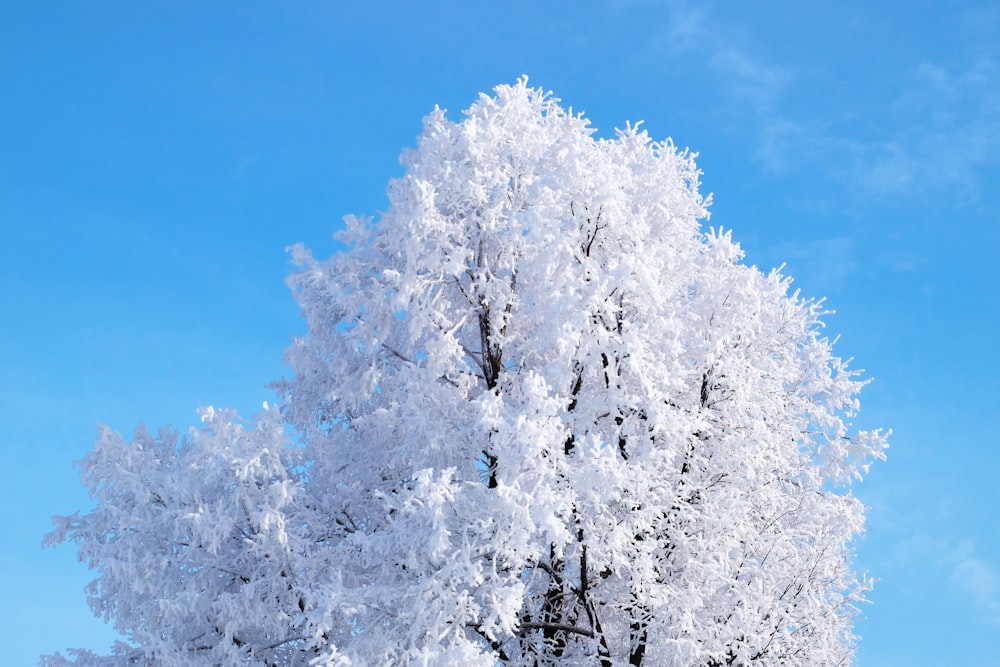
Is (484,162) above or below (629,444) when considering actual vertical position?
above

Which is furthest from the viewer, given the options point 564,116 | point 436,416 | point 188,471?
point 564,116

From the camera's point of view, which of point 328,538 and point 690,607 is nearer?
point 690,607

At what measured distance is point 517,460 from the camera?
502 inches

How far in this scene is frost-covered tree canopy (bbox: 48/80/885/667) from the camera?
43.0ft

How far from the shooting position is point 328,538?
50.6 ft

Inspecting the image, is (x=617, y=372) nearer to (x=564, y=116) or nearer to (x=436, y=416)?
(x=436, y=416)

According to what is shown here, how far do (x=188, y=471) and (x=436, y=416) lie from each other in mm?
3687

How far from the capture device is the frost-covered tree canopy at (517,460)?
1309cm

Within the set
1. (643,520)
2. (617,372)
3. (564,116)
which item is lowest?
(643,520)

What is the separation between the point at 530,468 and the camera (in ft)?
42.1

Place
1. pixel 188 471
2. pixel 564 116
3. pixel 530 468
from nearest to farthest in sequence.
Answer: pixel 530 468, pixel 188 471, pixel 564 116

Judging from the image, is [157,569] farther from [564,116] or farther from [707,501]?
[564,116]

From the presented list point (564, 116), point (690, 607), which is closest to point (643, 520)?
point (690, 607)

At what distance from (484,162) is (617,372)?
13.4 ft
